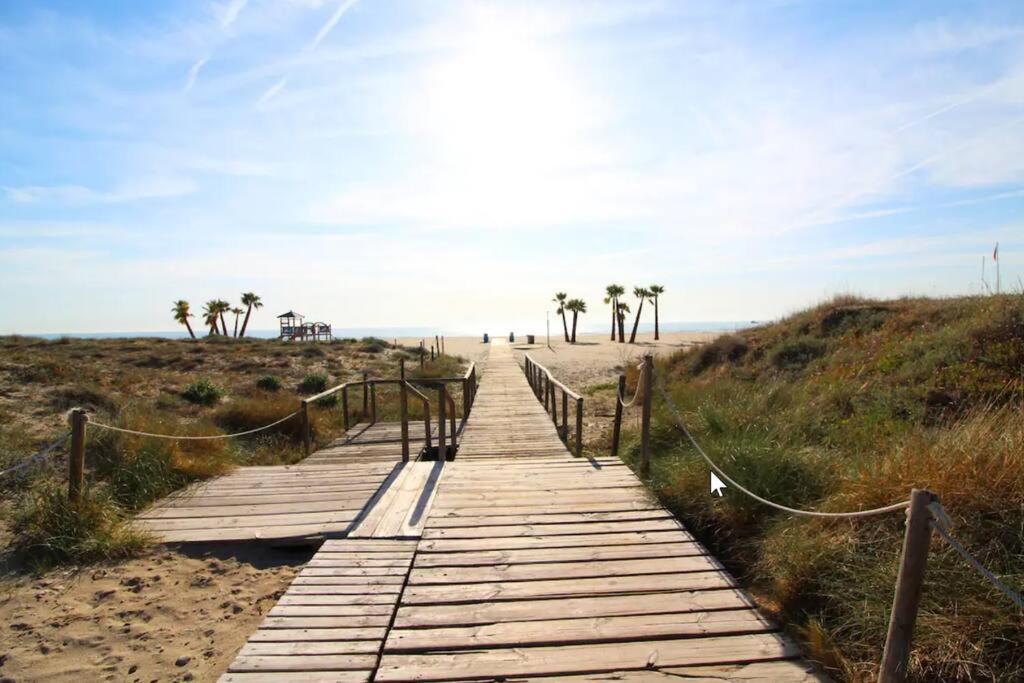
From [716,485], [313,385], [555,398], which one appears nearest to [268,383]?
[313,385]

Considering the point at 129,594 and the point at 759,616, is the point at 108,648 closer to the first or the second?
the point at 129,594

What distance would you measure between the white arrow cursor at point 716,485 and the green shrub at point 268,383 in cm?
1506

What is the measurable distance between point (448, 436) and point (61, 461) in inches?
219

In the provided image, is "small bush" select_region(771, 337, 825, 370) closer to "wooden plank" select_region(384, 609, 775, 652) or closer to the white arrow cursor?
the white arrow cursor

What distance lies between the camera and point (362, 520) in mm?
5062

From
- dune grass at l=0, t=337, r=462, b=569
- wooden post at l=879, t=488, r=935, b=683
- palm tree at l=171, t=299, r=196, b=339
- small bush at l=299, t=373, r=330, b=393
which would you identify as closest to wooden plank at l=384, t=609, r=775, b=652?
wooden post at l=879, t=488, r=935, b=683

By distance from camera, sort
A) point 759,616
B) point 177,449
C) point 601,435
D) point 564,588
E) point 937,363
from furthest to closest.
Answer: point 601,435
point 937,363
point 177,449
point 564,588
point 759,616

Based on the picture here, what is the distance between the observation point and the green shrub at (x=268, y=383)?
17.4 meters

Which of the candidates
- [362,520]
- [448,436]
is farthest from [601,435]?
[362,520]

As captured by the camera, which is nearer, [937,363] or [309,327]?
[937,363]

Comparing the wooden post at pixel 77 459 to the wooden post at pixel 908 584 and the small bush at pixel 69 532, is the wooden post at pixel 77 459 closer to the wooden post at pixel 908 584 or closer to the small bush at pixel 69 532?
the small bush at pixel 69 532

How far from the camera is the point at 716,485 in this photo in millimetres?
4891

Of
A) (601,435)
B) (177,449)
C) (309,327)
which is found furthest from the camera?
(309,327)

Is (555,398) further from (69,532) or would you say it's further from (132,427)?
(69,532)
